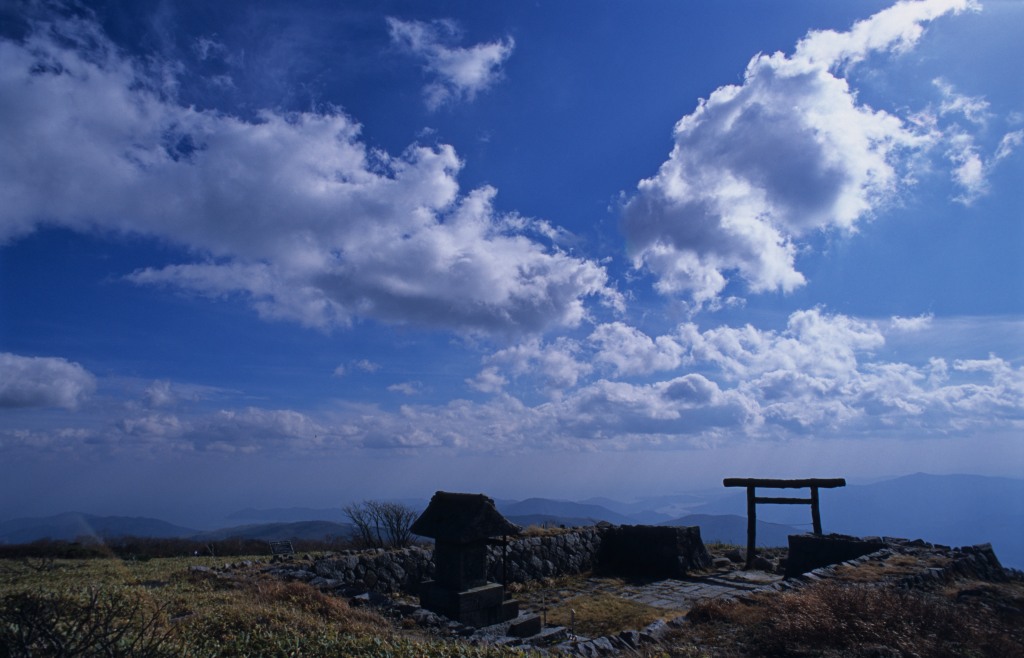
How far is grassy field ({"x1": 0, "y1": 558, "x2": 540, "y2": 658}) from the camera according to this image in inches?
186

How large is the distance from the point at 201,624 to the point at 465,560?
511 centimetres

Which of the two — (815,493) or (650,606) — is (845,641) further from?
(815,493)

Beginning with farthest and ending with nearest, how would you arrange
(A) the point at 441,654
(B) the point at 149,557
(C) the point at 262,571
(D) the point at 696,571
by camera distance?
(B) the point at 149,557 → (D) the point at 696,571 → (C) the point at 262,571 → (A) the point at 441,654

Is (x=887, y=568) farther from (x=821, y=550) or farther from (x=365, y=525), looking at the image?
(x=365, y=525)

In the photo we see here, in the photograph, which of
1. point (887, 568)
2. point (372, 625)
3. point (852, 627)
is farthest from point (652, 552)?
point (372, 625)

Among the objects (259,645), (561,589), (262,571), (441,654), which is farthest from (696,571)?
(259,645)

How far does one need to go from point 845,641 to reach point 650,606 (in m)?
6.50

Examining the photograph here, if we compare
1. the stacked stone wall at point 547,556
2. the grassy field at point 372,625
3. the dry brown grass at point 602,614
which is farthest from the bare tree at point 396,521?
the grassy field at point 372,625

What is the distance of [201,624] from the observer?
23.5 ft

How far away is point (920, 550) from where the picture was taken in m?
15.8

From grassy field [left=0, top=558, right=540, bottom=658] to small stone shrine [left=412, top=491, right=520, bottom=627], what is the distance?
7.54 ft

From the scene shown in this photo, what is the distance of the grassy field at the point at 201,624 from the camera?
4.73 meters

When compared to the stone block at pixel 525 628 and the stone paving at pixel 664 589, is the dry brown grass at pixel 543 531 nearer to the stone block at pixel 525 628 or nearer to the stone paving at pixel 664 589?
the stone paving at pixel 664 589

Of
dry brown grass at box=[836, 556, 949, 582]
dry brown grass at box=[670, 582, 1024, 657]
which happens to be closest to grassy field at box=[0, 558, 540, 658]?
dry brown grass at box=[670, 582, 1024, 657]
